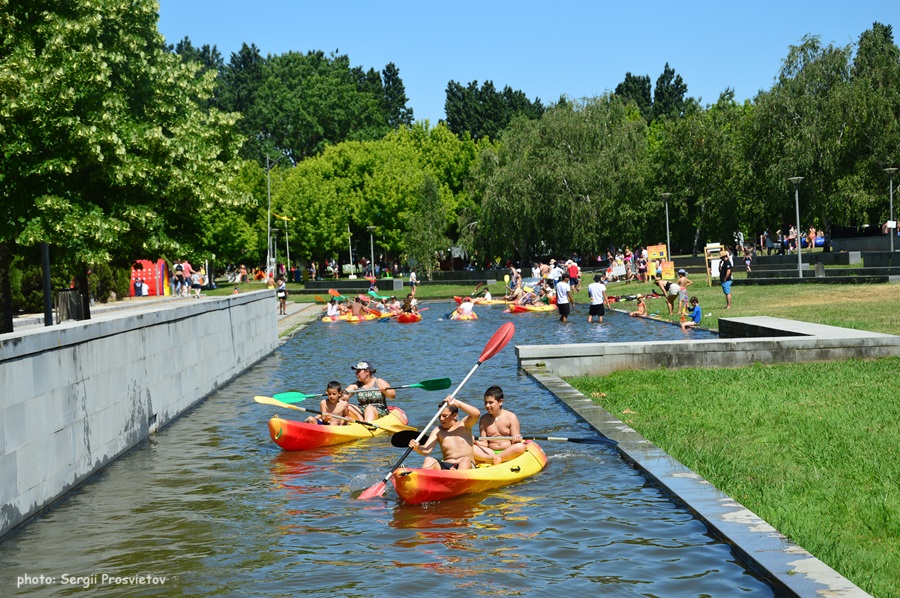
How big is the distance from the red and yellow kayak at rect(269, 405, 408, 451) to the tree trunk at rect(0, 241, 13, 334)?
12.4 metres

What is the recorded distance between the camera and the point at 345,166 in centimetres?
8975

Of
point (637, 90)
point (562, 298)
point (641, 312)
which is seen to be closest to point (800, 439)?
point (562, 298)

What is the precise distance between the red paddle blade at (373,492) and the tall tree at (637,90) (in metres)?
114

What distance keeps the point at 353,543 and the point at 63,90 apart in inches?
694

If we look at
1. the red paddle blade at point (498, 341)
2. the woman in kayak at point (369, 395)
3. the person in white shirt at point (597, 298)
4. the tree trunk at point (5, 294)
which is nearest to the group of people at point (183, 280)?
the person in white shirt at point (597, 298)

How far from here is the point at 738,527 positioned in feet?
28.8

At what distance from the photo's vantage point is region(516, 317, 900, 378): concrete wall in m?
19.0

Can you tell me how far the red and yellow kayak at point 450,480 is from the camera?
11258mm

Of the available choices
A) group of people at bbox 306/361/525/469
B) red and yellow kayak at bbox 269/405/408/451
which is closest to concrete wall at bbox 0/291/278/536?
red and yellow kayak at bbox 269/405/408/451

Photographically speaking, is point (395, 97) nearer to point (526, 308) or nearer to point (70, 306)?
point (526, 308)

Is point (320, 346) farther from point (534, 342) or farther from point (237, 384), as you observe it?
point (237, 384)

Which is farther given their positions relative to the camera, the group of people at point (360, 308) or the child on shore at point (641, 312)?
the group of people at point (360, 308)

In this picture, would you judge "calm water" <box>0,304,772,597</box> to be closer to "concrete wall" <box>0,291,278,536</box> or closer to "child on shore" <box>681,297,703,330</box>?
"concrete wall" <box>0,291,278,536</box>

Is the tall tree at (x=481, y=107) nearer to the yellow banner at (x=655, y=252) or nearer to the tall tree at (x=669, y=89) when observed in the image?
the tall tree at (x=669, y=89)
